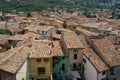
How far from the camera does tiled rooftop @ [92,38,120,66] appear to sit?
4069 cm

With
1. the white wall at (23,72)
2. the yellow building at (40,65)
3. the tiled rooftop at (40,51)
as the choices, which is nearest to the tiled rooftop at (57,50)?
the tiled rooftop at (40,51)

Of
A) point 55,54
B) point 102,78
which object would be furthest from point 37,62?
point 102,78

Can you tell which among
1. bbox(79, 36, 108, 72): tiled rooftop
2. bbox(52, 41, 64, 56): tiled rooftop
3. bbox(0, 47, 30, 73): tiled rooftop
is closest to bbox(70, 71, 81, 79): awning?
bbox(79, 36, 108, 72): tiled rooftop

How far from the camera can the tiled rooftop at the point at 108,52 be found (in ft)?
133

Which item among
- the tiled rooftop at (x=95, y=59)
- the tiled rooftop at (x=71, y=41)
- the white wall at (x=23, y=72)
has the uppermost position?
the tiled rooftop at (x=71, y=41)

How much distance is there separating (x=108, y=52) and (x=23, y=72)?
1874 centimetres

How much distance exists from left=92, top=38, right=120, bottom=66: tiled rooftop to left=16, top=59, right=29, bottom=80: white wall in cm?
1540

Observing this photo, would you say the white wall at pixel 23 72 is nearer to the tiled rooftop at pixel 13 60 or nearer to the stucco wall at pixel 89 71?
the tiled rooftop at pixel 13 60

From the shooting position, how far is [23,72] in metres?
30.6

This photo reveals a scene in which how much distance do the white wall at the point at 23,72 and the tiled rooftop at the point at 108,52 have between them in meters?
15.4

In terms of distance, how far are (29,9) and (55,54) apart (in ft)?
455

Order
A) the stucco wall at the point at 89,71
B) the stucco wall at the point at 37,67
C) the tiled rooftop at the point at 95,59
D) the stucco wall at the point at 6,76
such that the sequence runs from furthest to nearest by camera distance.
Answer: the stucco wall at the point at 89,71
the tiled rooftop at the point at 95,59
the stucco wall at the point at 37,67
the stucco wall at the point at 6,76

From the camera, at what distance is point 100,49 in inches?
1695

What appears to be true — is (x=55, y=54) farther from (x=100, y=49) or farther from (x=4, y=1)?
(x=4, y=1)
